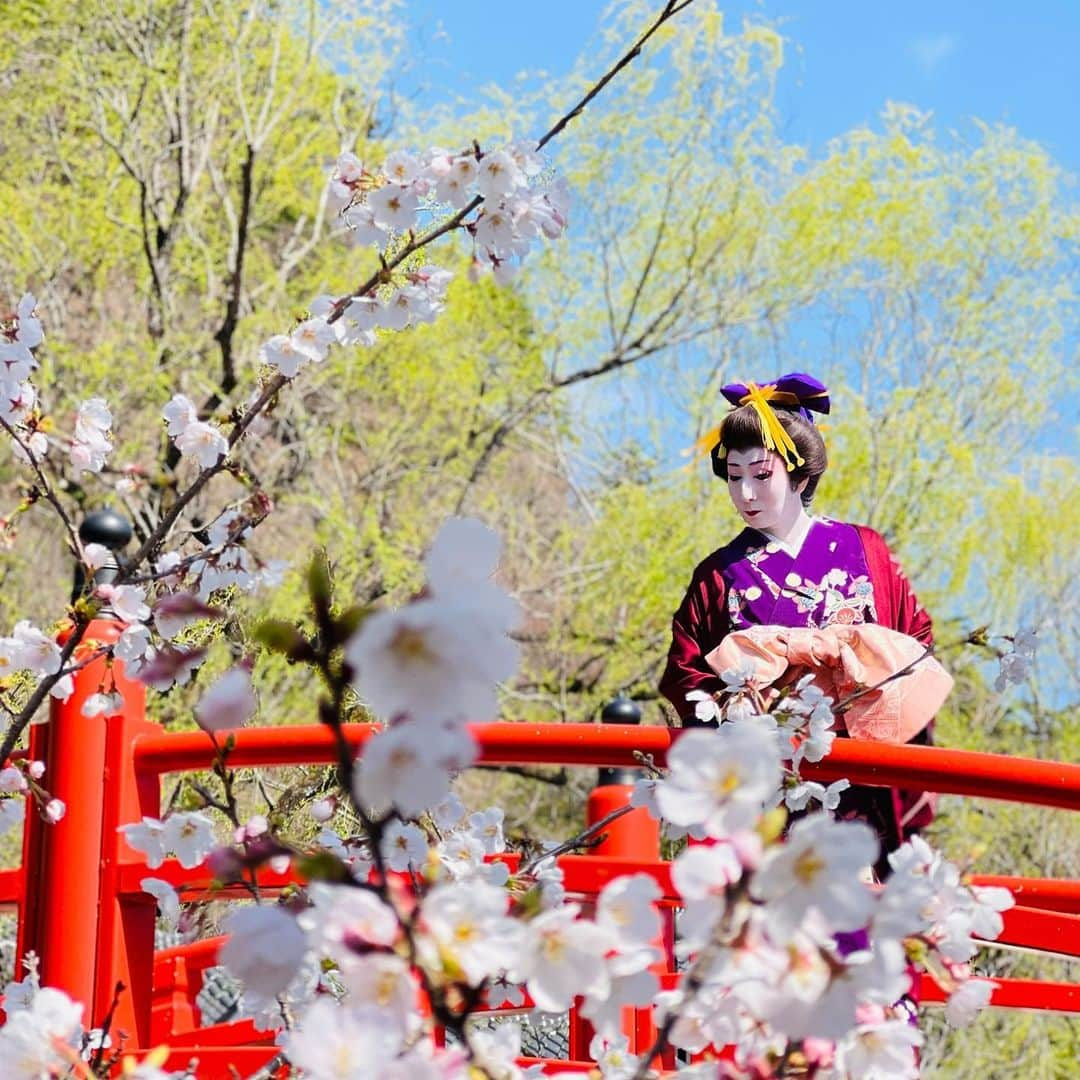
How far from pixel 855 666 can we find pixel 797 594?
0.82 feet

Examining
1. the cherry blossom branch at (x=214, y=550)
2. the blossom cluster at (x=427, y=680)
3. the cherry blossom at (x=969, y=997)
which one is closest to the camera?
the blossom cluster at (x=427, y=680)

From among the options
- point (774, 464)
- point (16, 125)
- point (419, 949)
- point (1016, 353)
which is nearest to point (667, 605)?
point (1016, 353)

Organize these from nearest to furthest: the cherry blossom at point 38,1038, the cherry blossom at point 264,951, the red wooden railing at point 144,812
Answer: the cherry blossom at point 264,951
the cherry blossom at point 38,1038
the red wooden railing at point 144,812

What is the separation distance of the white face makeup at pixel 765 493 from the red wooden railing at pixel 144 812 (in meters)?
0.65

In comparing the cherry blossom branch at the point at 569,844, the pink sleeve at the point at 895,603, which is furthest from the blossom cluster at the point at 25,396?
the pink sleeve at the point at 895,603

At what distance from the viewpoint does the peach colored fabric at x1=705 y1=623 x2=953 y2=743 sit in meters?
2.43

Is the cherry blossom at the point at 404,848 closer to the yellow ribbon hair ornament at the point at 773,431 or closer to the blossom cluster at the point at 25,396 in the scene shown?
the blossom cluster at the point at 25,396

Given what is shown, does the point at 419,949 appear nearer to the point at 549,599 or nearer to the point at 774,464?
the point at 774,464

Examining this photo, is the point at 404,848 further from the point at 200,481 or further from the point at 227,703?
the point at 227,703

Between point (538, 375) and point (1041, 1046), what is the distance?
5.31m

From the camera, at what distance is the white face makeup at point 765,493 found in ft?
9.02

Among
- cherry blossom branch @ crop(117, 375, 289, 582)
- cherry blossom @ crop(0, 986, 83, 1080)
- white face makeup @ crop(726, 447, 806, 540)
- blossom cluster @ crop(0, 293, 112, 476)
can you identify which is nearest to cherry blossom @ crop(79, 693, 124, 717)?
cherry blossom branch @ crop(117, 375, 289, 582)

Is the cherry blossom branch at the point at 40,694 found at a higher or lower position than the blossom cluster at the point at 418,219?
lower

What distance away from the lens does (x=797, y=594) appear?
264 centimetres
